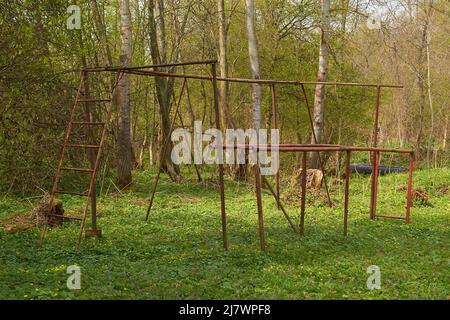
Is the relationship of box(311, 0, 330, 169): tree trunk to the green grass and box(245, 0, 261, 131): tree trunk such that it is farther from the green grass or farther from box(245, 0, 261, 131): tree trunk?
the green grass

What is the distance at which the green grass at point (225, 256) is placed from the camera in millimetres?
5730

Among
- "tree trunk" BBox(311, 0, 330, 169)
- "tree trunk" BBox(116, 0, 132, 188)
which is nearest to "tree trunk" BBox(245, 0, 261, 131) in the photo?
"tree trunk" BBox(311, 0, 330, 169)

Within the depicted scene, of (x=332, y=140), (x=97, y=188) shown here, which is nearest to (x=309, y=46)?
→ (x=332, y=140)

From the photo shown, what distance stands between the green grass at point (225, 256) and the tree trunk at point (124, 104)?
168 cm

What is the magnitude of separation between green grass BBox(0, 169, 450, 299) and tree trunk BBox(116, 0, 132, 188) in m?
1.68

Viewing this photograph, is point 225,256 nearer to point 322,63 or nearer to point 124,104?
point 124,104

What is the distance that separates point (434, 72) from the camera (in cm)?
2994

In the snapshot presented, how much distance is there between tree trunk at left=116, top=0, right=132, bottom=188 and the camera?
42.2 feet

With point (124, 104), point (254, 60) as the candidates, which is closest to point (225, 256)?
point (124, 104)

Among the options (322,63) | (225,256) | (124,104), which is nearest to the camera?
(225,256)

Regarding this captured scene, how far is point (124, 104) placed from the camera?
13.0 meters

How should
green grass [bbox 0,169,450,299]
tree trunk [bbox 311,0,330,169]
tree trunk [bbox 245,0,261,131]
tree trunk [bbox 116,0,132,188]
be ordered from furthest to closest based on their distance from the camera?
tree trunk [bbox 245,0,261,131] → tree trunk [bbox 311,0,330,169] → tree trunk [bbox 116,0,132,188] → green grass [bbox 0,169,450,299]

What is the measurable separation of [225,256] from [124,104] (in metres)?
6.89
